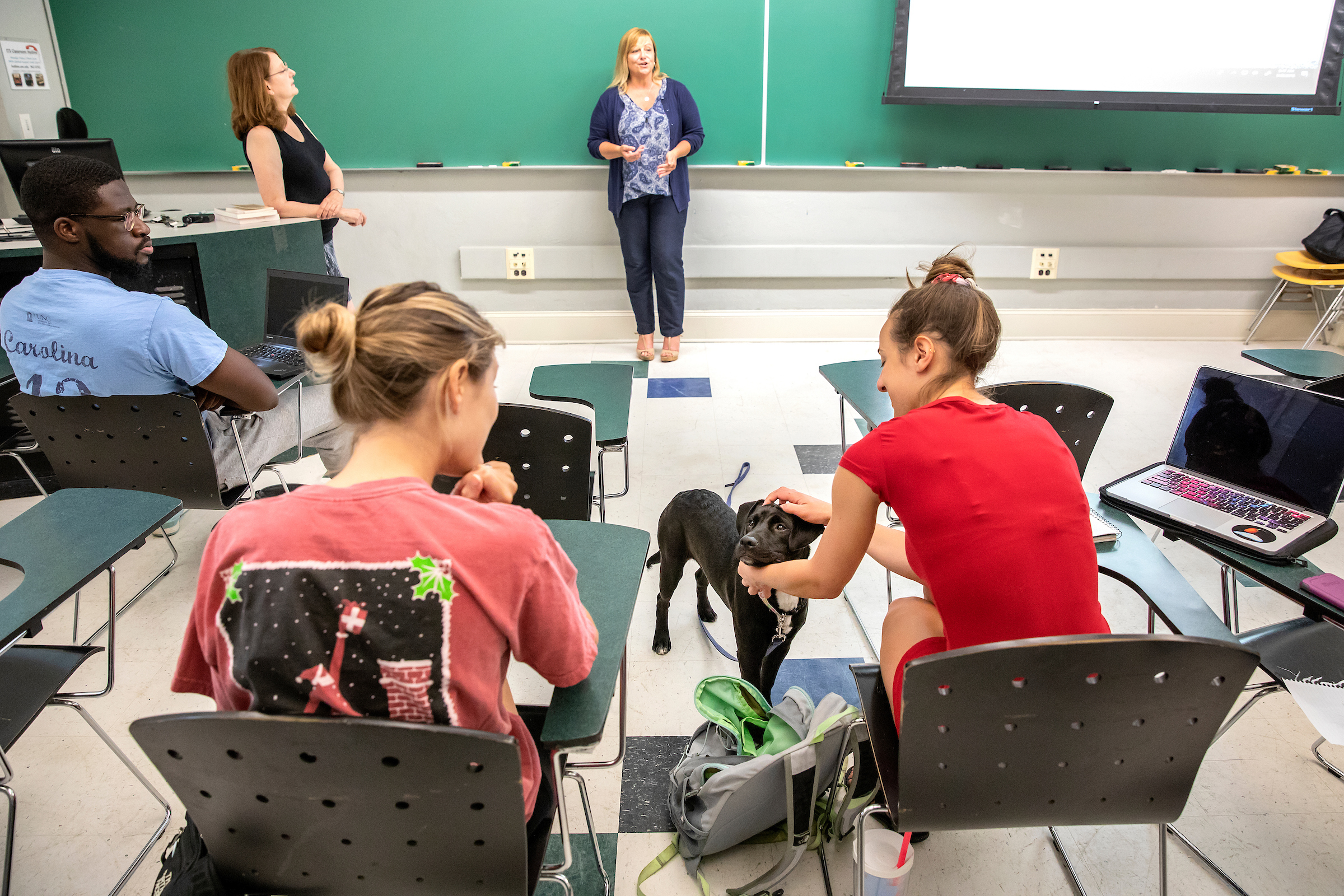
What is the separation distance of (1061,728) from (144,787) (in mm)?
1730

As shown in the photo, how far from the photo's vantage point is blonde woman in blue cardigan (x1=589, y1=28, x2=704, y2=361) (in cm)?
394

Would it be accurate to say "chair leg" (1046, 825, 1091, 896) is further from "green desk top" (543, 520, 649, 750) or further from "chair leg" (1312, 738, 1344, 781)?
"green desk top" (543, 520, 649, 750)

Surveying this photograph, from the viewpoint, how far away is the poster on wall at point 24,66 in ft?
13.0

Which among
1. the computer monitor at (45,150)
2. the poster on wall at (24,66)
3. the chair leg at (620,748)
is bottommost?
the chair leg at (620,748)

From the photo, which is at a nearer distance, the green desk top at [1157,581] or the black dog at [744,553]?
the green desk top at [1157,581]

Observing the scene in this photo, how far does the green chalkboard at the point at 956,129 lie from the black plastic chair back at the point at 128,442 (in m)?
3.37

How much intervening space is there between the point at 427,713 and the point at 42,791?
4.49ft

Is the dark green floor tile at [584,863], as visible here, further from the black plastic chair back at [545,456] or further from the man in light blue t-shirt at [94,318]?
the man in light blue t-shirt at [94,318]

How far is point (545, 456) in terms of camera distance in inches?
65.9

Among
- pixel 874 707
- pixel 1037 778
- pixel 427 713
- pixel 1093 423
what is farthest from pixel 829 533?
pixel 1093 423

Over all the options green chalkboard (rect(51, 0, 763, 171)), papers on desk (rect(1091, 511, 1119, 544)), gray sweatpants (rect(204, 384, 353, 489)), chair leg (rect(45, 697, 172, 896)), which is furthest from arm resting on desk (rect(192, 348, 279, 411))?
green chalkboard (rect(51, 0, 763, 171))

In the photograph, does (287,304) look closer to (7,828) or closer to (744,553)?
(7,828)

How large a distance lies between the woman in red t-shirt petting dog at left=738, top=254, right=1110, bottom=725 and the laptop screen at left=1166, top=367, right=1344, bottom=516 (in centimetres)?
68

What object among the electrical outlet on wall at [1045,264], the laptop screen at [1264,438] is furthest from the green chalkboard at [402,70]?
the laptop screen at [1264,438]
